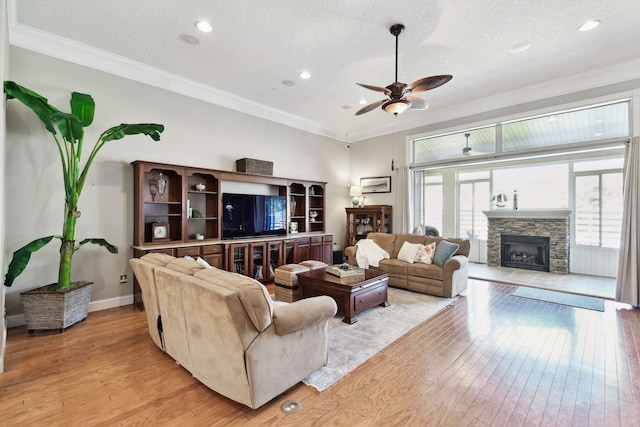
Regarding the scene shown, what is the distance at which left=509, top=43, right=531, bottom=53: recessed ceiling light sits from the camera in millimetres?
3553

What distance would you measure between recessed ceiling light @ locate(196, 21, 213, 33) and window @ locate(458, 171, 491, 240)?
7.14 meters

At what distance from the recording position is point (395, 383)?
2.23 m

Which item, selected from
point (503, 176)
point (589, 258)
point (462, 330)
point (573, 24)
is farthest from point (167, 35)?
point (589, 258)

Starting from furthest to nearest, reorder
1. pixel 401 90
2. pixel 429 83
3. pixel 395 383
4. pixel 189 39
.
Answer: pixel 189 39 < pixel 401 90 < pixel 429 83 < pixel 395 383

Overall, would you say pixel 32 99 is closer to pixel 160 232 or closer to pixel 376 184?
pixel 160 232

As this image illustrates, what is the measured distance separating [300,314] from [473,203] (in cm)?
737

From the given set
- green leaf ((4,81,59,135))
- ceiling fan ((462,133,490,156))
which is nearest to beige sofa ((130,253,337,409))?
green leaf ((4,81,59,135))

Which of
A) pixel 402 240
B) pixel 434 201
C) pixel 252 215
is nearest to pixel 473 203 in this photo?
pixel 434 201

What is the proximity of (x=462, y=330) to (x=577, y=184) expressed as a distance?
5.46 metres

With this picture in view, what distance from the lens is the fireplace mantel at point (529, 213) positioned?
20.9ft

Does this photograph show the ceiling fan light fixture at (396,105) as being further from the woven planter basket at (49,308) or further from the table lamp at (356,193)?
the woven planter basket at (49,308)

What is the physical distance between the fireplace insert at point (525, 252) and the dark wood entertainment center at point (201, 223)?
4738 mm

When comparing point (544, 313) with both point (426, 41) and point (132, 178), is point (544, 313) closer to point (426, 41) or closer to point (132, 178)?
point (426, 41)

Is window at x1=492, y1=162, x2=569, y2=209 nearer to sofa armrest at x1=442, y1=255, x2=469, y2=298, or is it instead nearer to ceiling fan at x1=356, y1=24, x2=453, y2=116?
sofa armrest at x1=442, y1=255, x2=469, y2=298
